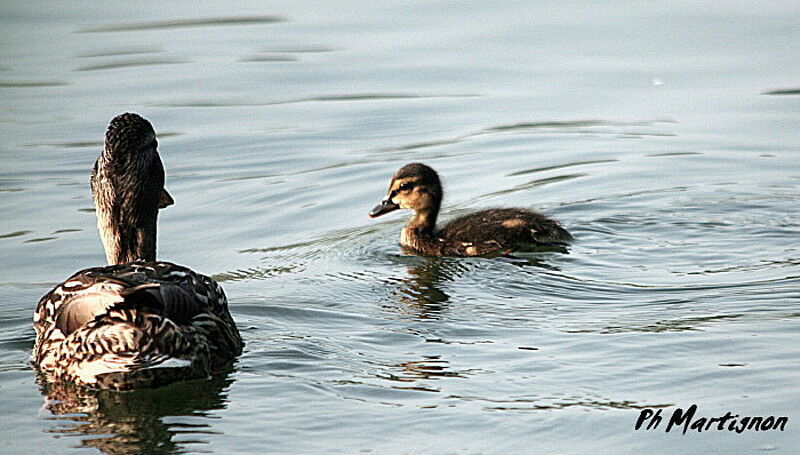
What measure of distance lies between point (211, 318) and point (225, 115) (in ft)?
20.0

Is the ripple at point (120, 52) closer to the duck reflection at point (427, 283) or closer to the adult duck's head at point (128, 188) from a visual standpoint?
the duck reflection at point (427, 283)

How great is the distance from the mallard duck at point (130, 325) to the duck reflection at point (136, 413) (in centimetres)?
6

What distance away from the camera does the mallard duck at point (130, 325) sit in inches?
237

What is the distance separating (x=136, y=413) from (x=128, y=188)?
4.63 feet

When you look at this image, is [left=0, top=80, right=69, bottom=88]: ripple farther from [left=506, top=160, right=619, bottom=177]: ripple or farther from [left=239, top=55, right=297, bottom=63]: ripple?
[left=506, top=160, right=619, bottom=177]: ripple

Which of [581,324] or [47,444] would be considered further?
[581,324]

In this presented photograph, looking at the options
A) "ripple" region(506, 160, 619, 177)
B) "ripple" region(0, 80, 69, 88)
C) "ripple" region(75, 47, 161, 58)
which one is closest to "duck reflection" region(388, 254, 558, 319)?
"ripple" region(506, 160, 619, 177)

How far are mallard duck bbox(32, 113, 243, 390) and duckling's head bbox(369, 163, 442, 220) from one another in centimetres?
265

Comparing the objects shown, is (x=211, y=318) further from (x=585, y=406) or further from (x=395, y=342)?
(x=585, y=406)

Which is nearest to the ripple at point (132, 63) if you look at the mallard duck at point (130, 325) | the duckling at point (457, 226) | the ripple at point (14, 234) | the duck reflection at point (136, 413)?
the ripple at point (14, 234)

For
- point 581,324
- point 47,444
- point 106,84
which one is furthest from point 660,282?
point 106,84

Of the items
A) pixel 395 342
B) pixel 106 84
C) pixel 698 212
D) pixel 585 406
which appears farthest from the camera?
pixel 106 84

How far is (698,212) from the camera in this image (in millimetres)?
9336

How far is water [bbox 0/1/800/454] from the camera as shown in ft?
19.2
